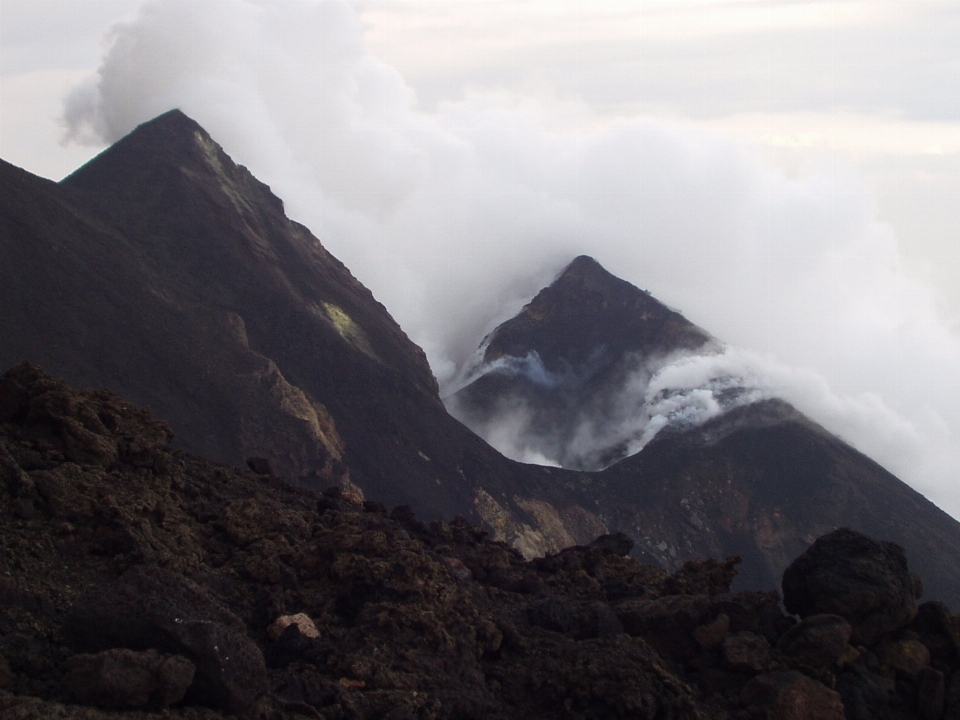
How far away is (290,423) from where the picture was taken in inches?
1908

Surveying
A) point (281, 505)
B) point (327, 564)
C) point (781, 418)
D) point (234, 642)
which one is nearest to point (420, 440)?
point (781, 418)

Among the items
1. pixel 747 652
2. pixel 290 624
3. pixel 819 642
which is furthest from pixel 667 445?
pixel 290 624

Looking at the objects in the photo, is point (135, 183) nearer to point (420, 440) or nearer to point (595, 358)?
point (420, 440)

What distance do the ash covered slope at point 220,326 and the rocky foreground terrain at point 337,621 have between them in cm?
2379

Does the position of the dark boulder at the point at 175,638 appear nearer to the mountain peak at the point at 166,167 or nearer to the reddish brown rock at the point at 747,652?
the reddish brown rock at the point at 747,652

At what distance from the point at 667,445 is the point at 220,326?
105 ft

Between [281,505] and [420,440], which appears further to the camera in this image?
[420,440]

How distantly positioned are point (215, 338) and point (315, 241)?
927 inches

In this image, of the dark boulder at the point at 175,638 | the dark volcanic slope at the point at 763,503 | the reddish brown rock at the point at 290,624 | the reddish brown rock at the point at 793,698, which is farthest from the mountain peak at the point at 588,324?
the dark boulder at the point at 175,638

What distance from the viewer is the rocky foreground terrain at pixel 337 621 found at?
1196 cm

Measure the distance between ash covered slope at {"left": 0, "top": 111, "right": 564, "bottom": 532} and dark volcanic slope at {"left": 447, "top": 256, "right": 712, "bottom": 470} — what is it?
15.3m

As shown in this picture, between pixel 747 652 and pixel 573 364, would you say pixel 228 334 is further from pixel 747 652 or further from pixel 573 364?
pixel 573 364

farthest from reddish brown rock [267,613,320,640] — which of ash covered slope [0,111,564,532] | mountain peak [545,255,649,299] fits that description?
mountain peak [545,255,649,299]

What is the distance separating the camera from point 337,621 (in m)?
15.8
